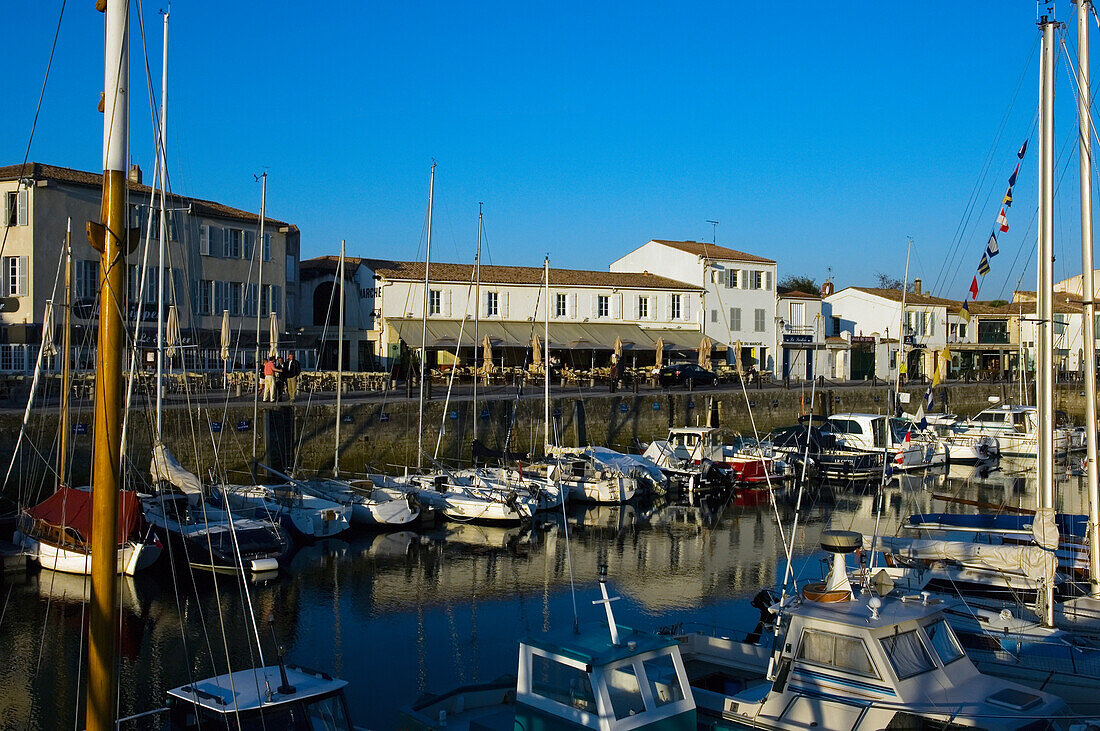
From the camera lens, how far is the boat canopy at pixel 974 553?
55.7 feet

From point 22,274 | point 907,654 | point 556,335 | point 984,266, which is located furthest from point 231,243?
point 907,654

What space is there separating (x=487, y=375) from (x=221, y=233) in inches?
548

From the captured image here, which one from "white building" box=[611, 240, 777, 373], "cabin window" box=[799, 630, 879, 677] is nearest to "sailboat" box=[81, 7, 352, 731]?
"cabin window" box=[799, 630, 879, 677]

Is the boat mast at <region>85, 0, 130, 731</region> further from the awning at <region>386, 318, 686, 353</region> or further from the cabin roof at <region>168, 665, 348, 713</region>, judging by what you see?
the awning at <region>386, 318, 686, 353</region>

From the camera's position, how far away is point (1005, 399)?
196ft

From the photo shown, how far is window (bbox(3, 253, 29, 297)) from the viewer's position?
38.9m

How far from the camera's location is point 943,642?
37.1 ft

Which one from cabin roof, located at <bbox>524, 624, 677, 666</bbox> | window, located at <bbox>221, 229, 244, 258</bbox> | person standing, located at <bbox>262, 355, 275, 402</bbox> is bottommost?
cabin roof, located at <bbox>524, 624, 677, 666</bbox>

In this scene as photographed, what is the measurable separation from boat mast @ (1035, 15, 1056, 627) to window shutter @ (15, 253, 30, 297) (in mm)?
35815

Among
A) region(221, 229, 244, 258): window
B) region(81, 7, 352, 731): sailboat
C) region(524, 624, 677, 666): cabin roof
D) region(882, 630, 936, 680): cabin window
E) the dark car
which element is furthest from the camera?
the dark car

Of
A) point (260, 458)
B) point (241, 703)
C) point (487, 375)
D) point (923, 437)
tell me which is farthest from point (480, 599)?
point (923, 437)

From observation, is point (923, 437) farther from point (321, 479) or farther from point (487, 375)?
point (321, 479)

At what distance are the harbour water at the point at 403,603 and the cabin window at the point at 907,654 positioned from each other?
4.19 meters

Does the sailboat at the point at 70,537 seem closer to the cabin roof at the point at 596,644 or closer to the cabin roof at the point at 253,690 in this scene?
the cabin roof at the point at 253,690
